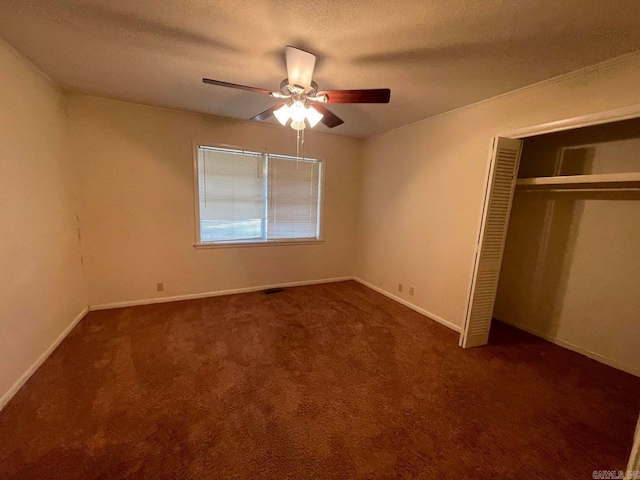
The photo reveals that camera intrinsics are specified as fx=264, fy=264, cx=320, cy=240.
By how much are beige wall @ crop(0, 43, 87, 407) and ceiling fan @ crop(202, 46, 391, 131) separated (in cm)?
148

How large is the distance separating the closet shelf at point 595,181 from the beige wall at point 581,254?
0.07 meters

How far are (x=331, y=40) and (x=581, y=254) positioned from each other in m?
2.92

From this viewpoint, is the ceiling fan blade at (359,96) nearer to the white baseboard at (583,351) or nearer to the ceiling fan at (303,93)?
the ceiling fan at (303,93)

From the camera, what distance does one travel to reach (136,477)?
4.36 feet

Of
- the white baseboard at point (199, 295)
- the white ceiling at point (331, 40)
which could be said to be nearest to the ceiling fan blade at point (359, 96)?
the white ceiling at point (331, 40)

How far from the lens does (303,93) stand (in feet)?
6.44

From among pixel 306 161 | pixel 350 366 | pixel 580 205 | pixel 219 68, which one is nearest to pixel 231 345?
pixel 350 366

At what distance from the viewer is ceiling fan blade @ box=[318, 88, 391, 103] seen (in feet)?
5.66

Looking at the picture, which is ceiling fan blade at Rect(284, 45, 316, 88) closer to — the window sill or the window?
the window

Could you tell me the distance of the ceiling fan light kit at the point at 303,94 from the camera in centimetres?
176

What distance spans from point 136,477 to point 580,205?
391 centimetres

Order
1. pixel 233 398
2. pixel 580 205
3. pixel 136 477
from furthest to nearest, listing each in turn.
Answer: pixel 580 205
pixel 233 398
pixel 136 477

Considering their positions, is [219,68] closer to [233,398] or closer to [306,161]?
[306,161]

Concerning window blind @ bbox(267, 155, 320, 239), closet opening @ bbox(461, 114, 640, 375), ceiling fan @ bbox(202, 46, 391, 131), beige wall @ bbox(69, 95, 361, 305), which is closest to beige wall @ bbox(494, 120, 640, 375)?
closet opening @ bbox(461, 114, 640, 375)
